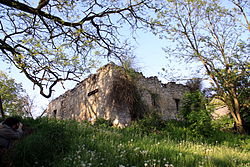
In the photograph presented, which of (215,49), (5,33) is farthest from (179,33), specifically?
(5,33)

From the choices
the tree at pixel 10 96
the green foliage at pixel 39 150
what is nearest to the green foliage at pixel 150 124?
the green foliage at pixel 39 150

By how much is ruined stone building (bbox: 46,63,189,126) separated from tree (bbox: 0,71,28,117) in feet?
38.8

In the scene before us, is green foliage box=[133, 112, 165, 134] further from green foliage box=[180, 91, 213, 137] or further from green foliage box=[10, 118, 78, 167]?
green foliage box=[10, 118, 78, 167]

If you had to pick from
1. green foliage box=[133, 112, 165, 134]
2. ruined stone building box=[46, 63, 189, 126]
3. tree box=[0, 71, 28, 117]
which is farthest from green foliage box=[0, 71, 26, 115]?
green foliage box=[133, 112, 165, 134]

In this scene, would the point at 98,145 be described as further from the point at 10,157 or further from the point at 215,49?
the point at 215,49

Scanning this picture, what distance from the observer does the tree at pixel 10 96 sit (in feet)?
77.3

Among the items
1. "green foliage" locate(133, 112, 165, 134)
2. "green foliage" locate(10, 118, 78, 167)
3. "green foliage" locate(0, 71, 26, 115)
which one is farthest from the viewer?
"green foliage" locate(0, 71, 26, 115)

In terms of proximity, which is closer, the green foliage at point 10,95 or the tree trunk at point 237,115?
the tree trunk at point 237,115

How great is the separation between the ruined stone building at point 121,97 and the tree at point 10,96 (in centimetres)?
1181

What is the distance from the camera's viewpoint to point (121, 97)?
1159cm

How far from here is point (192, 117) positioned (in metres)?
10.1

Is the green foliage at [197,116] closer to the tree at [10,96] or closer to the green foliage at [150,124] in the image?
the green foliage at [150,124]

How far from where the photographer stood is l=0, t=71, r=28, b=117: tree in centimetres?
2358

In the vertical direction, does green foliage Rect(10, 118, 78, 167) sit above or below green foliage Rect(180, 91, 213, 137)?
below
